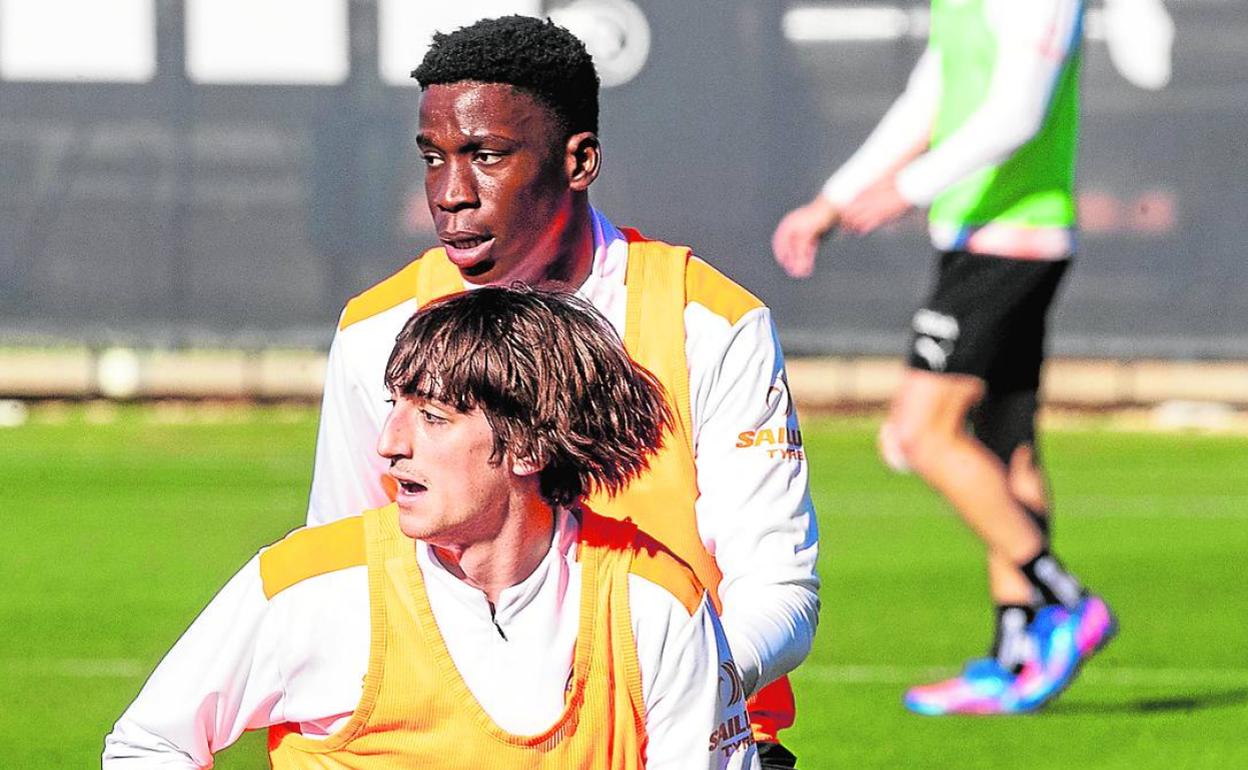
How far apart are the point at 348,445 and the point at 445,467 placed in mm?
776

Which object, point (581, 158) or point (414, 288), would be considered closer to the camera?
point (581, 158)

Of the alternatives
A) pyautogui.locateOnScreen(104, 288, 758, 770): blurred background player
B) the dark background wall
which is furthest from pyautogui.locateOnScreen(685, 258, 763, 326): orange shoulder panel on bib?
the dark background wall

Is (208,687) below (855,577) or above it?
above

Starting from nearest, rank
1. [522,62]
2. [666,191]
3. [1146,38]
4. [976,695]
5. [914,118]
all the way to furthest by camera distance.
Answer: [522,62] < [976,695] < [914,118] < [1146,38] < [666,191]

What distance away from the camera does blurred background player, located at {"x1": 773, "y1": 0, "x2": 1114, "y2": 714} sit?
7.00 m

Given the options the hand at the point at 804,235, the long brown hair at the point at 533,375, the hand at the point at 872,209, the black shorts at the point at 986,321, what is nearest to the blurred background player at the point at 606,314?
the long brown hair at the point at 533,375

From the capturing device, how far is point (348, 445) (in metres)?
4.15

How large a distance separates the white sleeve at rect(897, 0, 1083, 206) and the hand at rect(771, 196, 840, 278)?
516mm

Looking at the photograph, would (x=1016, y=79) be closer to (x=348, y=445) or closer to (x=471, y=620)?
(x=348, y=445)

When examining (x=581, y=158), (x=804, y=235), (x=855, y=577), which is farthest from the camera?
(x=855, y=577)

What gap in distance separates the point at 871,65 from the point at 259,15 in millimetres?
3472

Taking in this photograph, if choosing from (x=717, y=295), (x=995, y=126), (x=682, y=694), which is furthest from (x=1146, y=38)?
(x=682, y=694)

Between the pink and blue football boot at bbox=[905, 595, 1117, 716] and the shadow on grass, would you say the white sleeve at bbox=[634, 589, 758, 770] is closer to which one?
the pink and blue football boot at bbox=[905, 595, 1117, 716]

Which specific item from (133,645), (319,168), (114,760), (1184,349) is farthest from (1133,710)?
(319,168)
